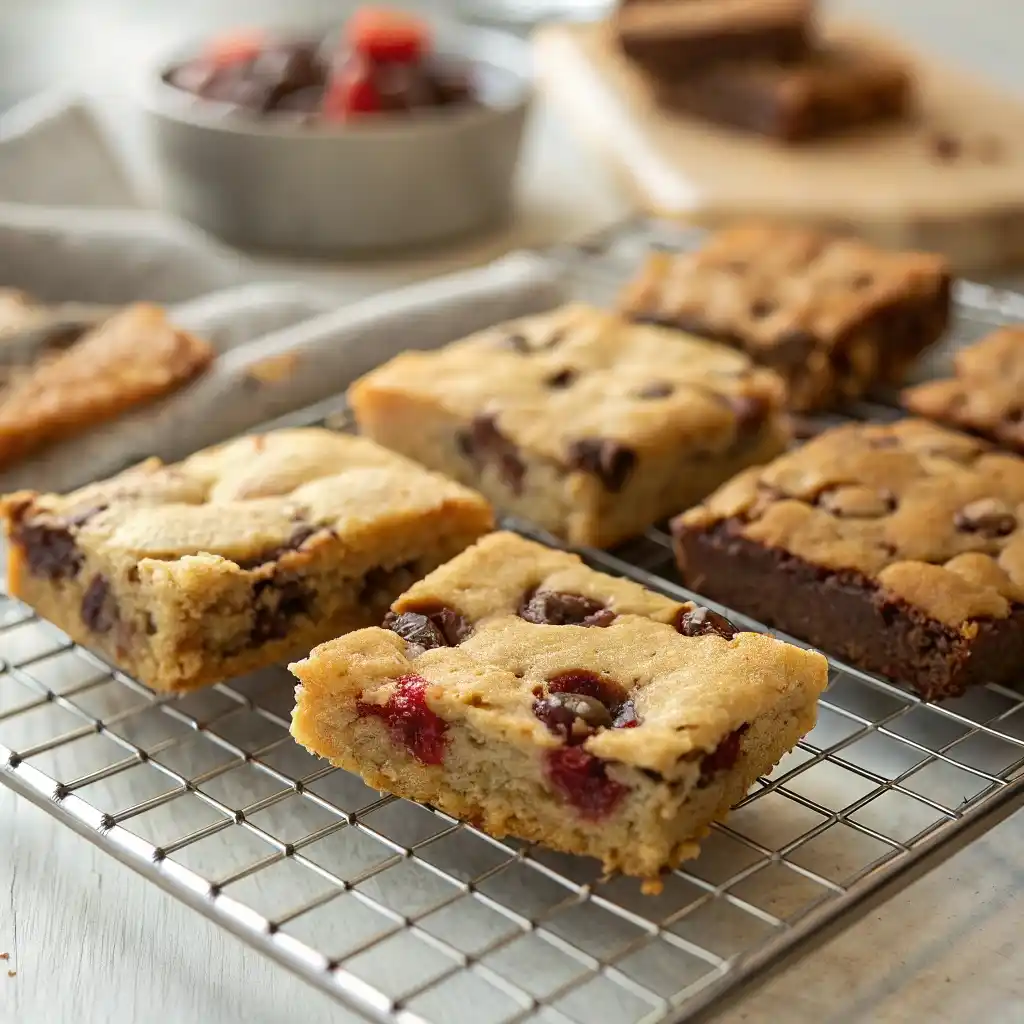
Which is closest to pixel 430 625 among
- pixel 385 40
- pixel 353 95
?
pixel 353 95

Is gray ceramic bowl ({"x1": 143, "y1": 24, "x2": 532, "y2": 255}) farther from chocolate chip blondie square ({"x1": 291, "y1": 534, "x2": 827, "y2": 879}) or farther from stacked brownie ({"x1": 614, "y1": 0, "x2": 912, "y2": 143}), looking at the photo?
chocolate chip blondie square ({"x1": 291, "y1": 534, "x2": 827, "y2": 879})

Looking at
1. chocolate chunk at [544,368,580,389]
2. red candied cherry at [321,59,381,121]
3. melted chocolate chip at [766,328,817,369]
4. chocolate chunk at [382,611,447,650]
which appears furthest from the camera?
red candied cherry at [321,59,381,121]

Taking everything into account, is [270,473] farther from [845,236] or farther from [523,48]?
[523,48]

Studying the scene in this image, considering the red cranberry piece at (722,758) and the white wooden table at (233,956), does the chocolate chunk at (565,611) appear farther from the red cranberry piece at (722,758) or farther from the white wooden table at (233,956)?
the white wooden table at (233,956)

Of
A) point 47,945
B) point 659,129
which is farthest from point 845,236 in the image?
point 47,945

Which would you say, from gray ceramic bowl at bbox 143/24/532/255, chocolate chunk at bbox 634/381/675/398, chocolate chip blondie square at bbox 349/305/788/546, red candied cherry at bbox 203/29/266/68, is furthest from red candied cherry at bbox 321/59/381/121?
chocolate chunk at bbox 634/381/675/398

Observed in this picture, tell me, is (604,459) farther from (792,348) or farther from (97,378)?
(97,378)
